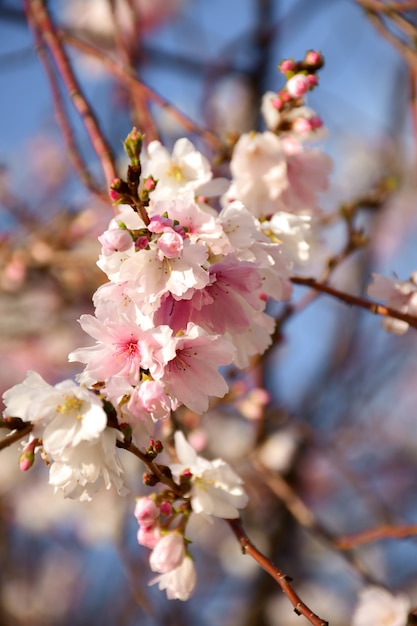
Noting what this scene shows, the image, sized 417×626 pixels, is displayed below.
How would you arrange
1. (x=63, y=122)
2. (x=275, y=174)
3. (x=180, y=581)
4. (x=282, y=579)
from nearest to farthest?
1. (x=282, y=579)
2. (x=180, y=581)
3. (x=275, y=174)
4. (x=63, y=122)

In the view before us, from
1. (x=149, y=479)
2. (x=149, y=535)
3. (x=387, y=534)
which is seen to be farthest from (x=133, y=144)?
(x=387, y=534)

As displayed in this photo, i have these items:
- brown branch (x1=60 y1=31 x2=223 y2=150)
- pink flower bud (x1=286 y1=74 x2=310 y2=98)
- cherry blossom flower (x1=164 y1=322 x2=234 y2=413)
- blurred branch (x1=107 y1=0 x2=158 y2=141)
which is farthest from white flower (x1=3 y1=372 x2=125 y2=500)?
blurred branch (x1=107 y1=0 x2=158 y2=141)

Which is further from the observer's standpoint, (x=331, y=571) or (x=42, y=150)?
(x=42, y=150)

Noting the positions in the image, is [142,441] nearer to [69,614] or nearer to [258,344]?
[258,344]

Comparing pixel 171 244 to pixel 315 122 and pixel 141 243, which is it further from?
pixel 315 122

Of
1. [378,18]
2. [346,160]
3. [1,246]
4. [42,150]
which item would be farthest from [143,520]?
[346,160]

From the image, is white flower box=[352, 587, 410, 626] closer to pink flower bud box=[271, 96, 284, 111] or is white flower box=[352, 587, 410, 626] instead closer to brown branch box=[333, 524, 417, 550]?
brown branch box=[333, 524, 417, 550]

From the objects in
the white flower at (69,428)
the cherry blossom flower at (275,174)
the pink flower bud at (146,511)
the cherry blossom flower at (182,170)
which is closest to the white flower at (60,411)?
the white flower at (69,428)

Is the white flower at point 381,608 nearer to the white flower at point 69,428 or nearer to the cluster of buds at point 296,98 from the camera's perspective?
the white flower at point 69,428
